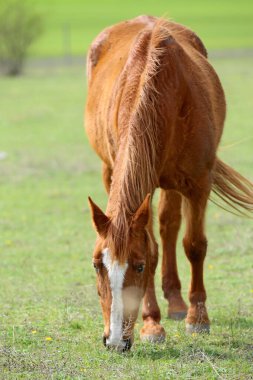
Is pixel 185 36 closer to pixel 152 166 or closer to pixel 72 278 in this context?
pixel 152 166

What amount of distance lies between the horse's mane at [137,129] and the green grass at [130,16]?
1135 inches

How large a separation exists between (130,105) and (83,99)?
16627 mm

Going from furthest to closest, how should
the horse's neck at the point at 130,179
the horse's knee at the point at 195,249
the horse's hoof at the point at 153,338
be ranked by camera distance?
the horse's knee at the point at 195,249, the horse's hoof at the point at 153,338, the horse's neck at the point at 130,179

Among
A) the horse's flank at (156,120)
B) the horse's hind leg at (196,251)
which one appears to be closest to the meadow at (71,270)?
the horse's hind leg at (196,251)

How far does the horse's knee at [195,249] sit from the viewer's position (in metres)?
6.22

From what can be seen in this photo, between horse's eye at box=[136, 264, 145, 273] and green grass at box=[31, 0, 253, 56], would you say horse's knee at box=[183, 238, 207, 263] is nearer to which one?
horse's eye at box=[136, 264, 145, 273]

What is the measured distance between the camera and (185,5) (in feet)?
159

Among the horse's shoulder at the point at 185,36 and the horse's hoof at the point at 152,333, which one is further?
the horse's shoulder at the point at 185,36

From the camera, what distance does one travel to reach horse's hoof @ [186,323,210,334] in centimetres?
601

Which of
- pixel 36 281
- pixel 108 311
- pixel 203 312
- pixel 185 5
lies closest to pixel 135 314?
pixel 108 311

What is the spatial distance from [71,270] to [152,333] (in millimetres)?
2671

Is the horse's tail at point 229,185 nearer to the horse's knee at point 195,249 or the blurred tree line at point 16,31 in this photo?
the horse's knee at point 195,249

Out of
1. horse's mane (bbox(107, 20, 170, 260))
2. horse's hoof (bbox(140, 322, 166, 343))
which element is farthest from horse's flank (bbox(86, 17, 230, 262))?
horse's hoof (bbox(140, 322, 166, 343))

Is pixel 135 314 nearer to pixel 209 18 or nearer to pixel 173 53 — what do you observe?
pixel 173 53
